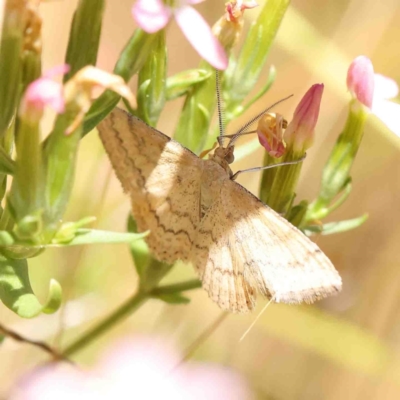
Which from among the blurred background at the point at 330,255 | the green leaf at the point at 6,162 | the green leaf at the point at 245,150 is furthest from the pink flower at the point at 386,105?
the blurred background at the point at 330,255

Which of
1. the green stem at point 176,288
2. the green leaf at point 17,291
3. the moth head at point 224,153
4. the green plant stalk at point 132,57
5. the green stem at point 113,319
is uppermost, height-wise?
the green plant stalk at point 132,57

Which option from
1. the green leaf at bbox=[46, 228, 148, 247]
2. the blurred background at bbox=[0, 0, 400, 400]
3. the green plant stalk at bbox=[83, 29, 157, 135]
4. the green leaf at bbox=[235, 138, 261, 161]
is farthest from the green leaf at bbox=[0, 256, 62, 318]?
the blurred background at bbox=[0, 0, 400, 400]

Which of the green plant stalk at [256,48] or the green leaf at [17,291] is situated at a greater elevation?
the green plant stalk at [256,48]

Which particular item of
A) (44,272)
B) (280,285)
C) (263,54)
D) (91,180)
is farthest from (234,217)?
(44,272)

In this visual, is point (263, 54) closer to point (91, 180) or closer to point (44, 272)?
point (91, 180)

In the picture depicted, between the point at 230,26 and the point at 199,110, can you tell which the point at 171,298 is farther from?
the point at 230,26

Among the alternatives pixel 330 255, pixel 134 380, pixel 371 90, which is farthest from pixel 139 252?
pixel 330 255

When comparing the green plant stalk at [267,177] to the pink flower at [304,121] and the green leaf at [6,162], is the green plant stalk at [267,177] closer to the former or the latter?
the pink flower at [304,121]
